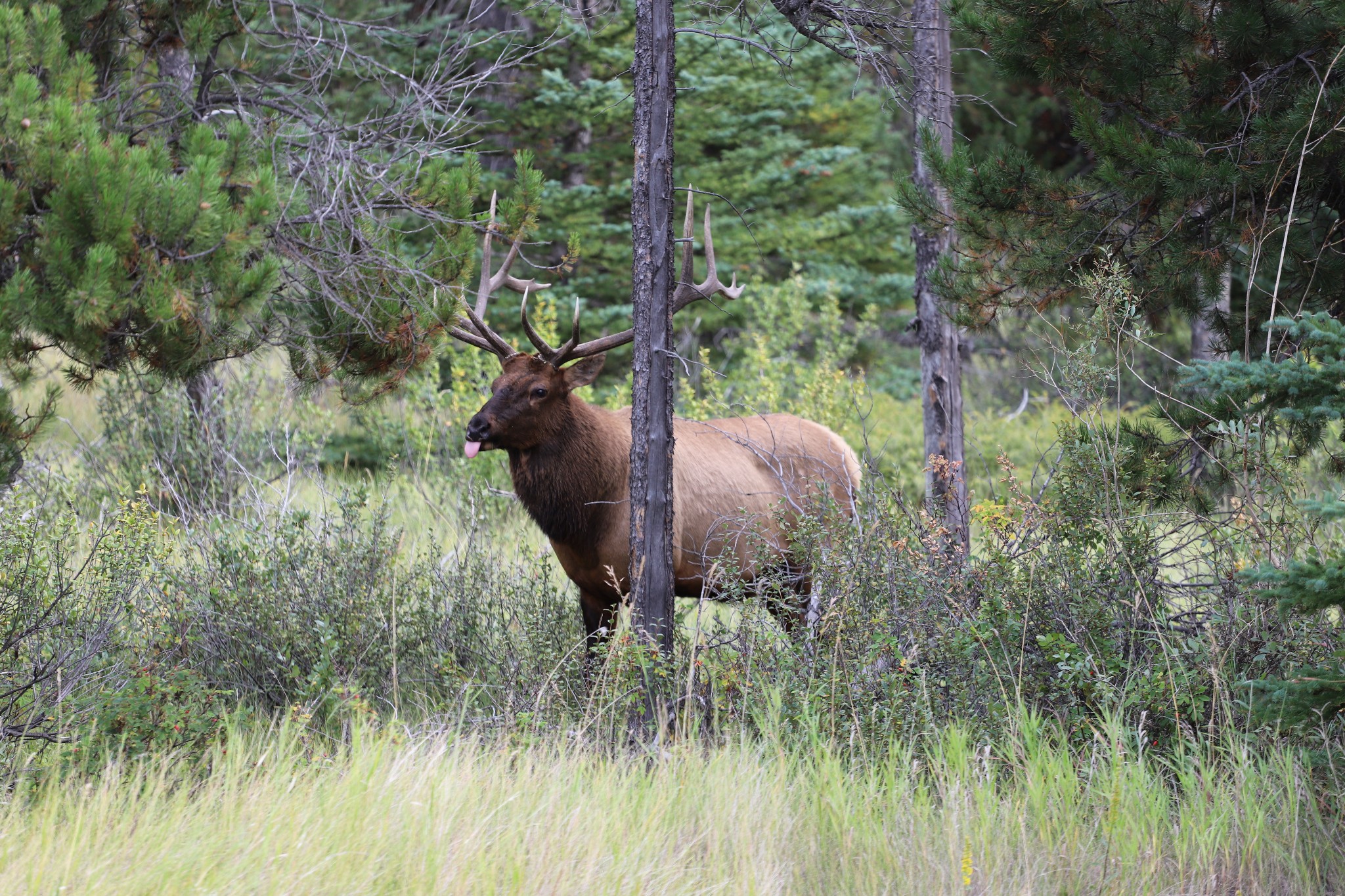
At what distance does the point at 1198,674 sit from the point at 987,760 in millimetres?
1119

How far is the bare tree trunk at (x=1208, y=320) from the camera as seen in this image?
5859mm

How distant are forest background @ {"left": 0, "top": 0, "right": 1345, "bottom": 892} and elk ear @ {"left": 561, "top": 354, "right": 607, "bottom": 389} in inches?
26.6

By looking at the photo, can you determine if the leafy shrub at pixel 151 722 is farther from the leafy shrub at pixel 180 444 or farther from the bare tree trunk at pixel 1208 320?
the bare tree trunk at pixel 1208 320

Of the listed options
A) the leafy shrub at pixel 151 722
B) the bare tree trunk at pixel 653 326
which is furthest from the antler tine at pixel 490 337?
the leafy shrub at pixel 151 722

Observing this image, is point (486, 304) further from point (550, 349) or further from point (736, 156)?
point (736, 156)

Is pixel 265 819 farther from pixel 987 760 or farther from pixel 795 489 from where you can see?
pixel 795 489

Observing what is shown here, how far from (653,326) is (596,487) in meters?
1.50

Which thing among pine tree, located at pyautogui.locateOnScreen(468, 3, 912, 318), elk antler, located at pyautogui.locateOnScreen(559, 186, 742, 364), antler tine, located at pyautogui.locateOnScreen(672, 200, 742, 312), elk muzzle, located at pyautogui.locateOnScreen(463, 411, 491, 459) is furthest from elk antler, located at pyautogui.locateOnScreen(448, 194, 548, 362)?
pine tree, located at pyautogui.locateOnScreen(468, 3, 912, 318)

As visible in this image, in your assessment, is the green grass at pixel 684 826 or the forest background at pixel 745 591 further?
the forest background at pixel 745 591

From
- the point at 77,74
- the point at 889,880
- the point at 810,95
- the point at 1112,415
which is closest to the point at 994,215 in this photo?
the point at 889,880

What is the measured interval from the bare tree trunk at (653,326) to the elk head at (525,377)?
76cm

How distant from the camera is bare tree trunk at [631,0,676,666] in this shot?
5543 millimetres

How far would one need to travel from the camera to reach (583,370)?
700 centimetres

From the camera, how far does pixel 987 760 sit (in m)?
4.45
